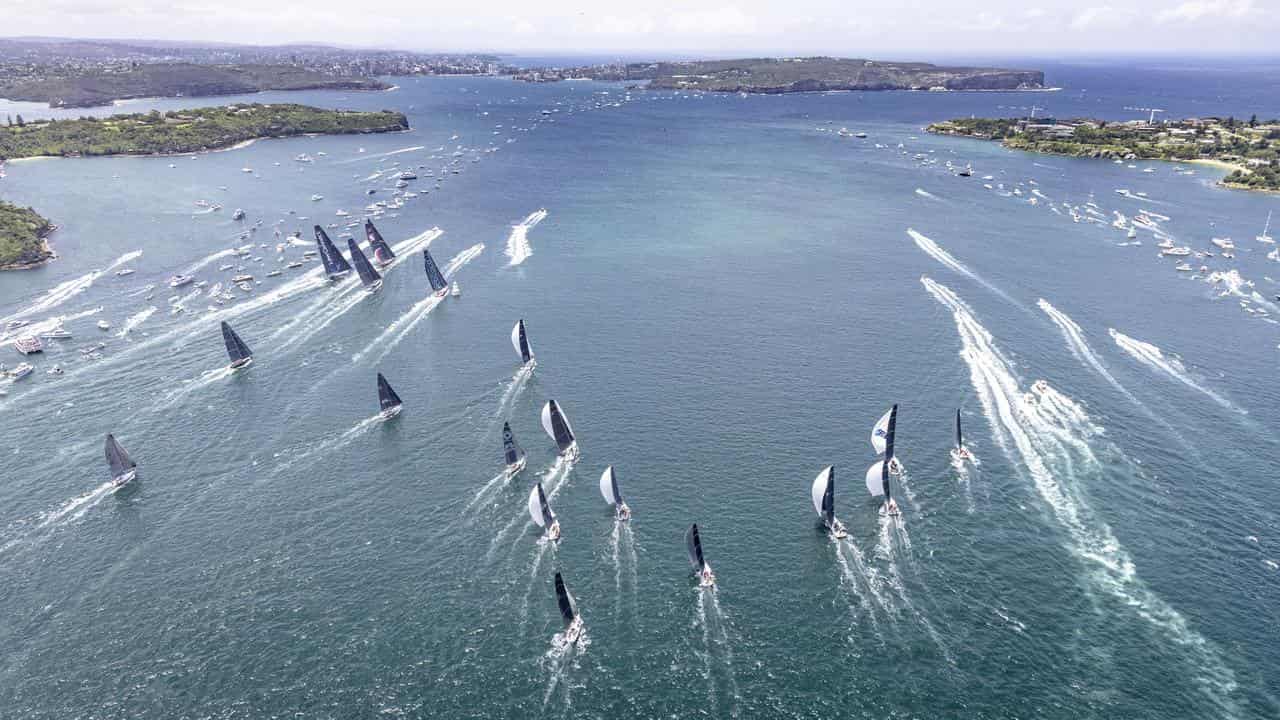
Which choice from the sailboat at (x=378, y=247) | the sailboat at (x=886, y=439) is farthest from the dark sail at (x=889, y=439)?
the sailboat at (x=378, y=247)

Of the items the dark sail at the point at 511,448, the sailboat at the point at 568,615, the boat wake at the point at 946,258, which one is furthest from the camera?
the boat wake at the point at 946,258

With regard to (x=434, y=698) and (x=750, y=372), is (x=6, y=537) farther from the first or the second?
(x=750, y=372)

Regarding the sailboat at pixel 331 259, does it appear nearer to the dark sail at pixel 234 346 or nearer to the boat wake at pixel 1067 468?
the dark sail at pixel 234 346

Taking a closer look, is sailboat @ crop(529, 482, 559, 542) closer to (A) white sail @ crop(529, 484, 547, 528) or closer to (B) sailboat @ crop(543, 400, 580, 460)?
(A) white sail @ crop(529, 484, 547, 528)

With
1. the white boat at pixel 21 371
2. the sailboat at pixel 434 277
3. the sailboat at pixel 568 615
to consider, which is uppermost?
the sailboat at pixel 434 277

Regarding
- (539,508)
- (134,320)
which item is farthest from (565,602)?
(134,320)

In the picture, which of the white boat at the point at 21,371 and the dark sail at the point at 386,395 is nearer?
the dark sail at the point at 386,395

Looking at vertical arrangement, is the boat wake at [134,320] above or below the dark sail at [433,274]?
below
